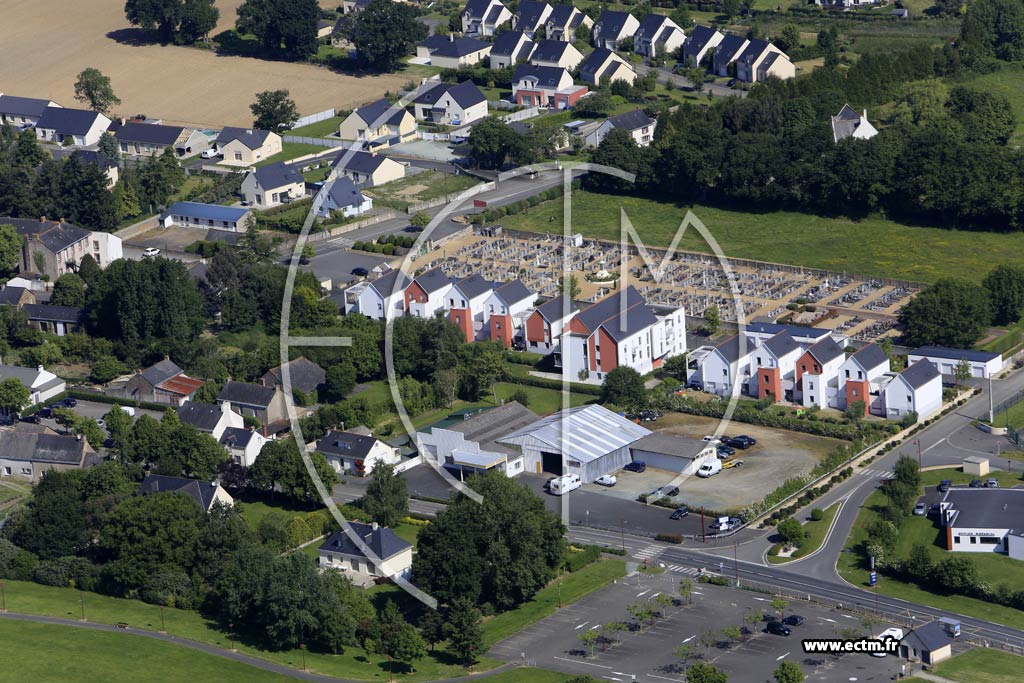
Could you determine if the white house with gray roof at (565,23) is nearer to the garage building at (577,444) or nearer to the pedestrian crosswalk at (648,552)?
the garage building at (577,444)

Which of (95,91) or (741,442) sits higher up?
(95,91)

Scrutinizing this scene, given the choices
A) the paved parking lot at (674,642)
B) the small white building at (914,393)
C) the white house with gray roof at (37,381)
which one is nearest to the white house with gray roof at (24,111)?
the white house with gray roof at (37,381)

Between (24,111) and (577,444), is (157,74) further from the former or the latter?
(577,444)

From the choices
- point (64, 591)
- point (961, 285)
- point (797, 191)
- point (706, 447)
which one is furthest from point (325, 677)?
point (797, 191)

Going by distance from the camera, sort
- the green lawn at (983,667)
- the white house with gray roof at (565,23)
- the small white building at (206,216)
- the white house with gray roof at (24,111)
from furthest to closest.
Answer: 1. the white house with gray roof at (565,23)
2. the white house with gray roof at (24,111)
3. the small white building at (206,216)
4. the green lawn at (983,667)

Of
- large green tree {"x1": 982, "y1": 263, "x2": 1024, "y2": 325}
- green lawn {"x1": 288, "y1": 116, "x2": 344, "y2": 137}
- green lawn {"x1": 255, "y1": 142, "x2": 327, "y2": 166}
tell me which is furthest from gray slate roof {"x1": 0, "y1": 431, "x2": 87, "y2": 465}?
green lawn {"x1": 288, "y1": 116, "x2": 344, "y2": 137}

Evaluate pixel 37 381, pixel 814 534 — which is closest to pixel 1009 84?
pixel 814 534
